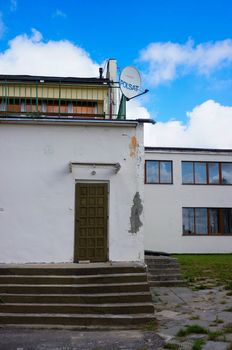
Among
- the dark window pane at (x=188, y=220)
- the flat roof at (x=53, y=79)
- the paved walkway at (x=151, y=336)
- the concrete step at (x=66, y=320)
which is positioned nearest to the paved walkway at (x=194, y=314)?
the paved walkway at (x=151, y=336)

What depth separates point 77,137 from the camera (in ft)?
33.5

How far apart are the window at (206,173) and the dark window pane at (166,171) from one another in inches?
32.1

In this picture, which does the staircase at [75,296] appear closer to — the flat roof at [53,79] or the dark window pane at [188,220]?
the flat roof at [53,79]

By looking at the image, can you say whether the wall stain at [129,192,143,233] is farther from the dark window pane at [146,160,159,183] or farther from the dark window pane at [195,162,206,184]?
the dark window pane at [195,162,206,184]

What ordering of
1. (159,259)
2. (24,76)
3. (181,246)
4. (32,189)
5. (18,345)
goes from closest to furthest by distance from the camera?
1. (18,345)
2. (32,189)
3. (159,259)
4. (24,76)
5. (181,246)

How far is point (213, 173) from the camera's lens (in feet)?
83.5

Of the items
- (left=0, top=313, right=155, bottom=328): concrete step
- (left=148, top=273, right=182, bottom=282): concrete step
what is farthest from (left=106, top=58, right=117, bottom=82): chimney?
(left=0, top=313, right=155, bottom=328): concrete step

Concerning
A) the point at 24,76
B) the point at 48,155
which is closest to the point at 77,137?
the point at 48,155

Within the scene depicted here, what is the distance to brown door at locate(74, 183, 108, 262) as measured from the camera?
32.7ft

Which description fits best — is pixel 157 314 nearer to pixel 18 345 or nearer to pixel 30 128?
pixel 18 345

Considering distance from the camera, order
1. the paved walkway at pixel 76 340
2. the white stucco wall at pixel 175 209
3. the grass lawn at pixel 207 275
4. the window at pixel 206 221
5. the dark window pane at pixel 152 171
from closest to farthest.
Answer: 1. the paved walkway at pixel 76 340
2. the grass lawn at pixel 207 275
3. the white stucco wall at pixel 175 209
4. the dark window pane at pixel 152 171
5. the window at pixel 206 221

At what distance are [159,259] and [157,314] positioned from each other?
427 cm

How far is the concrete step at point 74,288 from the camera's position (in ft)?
27.6

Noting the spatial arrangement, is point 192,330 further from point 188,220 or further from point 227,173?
point 227,173
